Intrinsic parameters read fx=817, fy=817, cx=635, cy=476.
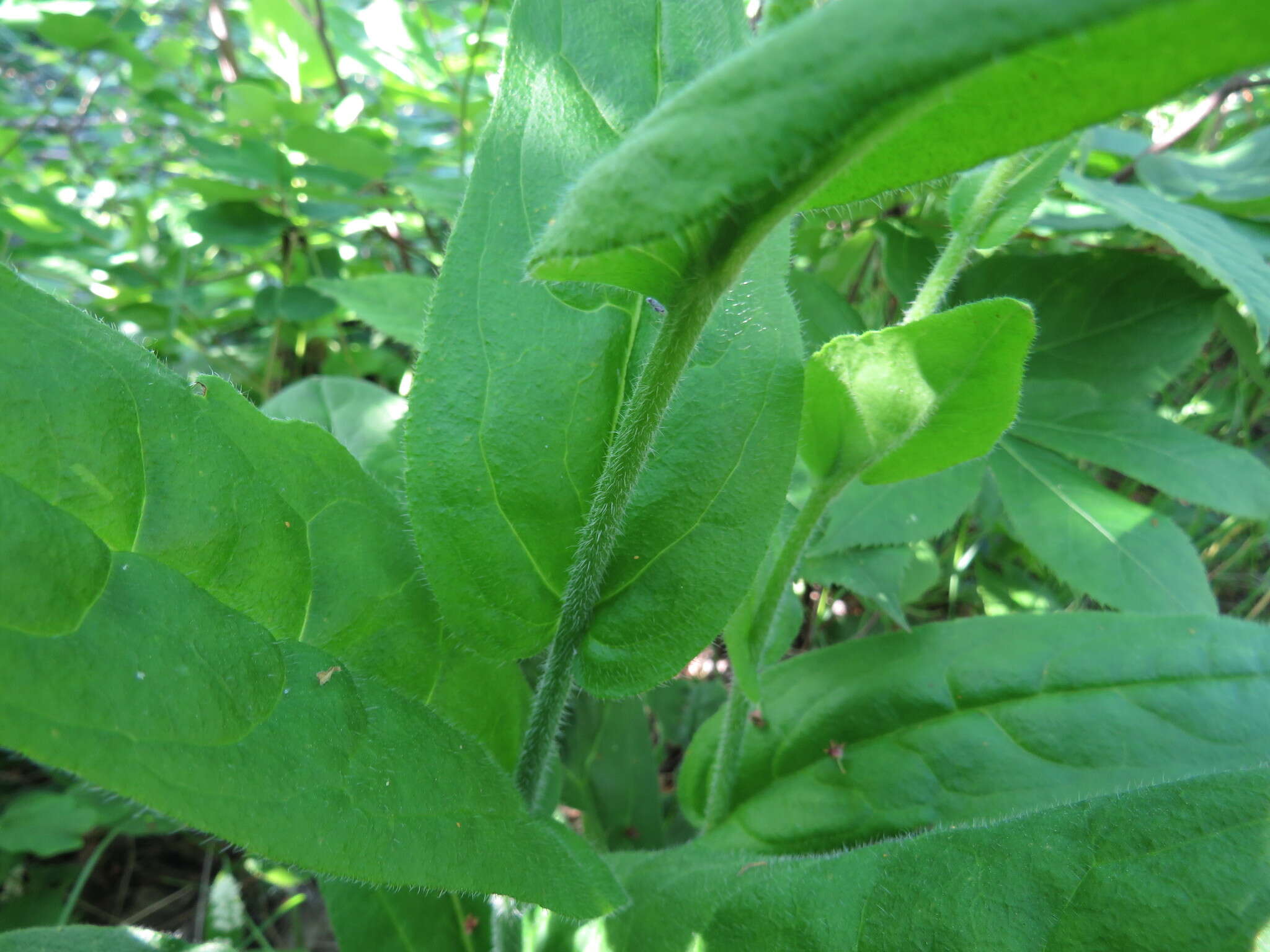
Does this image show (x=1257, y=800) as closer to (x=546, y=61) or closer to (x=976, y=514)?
(x=546, y=61)

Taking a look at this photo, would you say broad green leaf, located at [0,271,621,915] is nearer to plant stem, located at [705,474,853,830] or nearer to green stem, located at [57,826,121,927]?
plant stem, located at [705,474,853,830]

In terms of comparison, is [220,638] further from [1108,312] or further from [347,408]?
[1108,312]

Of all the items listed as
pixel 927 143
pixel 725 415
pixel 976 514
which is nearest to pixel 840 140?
pixel 927 143

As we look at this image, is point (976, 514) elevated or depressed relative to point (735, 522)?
depressed

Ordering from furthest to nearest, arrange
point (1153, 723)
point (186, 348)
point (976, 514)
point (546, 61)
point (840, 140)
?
point (186, 348) → point (976, 514) → point (1153, 723) → point (546, 61) → point (840, 140)

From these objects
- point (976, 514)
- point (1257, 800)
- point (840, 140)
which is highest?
point (840, 140)

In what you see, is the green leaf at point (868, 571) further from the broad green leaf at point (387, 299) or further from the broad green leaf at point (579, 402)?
the broad green leaf at point (387, 299)
